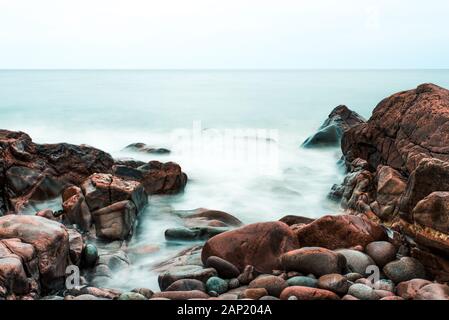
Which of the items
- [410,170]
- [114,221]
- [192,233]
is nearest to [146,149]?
[114,221]

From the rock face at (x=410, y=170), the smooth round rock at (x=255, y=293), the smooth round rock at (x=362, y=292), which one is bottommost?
the smooth round rock at (x=255, y=293)

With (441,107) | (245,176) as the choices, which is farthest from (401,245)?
(245,176)

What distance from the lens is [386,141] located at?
29.8 ft

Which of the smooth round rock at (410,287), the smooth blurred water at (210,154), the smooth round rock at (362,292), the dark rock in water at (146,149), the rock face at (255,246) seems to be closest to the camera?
the smooth round rock at (362,292)

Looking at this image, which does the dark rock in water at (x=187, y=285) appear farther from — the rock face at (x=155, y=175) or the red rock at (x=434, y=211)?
the rock face at (x=155, y=175)

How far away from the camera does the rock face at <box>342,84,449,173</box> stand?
25.5 feet

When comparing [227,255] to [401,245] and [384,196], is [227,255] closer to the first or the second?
[401,245]

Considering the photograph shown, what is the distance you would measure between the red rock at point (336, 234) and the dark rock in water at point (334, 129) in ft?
26.4

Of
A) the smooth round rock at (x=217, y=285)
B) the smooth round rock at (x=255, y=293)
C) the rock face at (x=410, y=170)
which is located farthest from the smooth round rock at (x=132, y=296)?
the rock face at (x=410, y=170)

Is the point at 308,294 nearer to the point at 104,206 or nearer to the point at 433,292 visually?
the point at 433,292

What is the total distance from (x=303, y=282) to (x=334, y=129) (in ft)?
32.8

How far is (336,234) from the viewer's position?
5.79 meters

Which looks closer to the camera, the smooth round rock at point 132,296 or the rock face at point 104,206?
the smooth round rock at point 132,296

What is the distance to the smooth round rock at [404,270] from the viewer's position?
16.3ft
